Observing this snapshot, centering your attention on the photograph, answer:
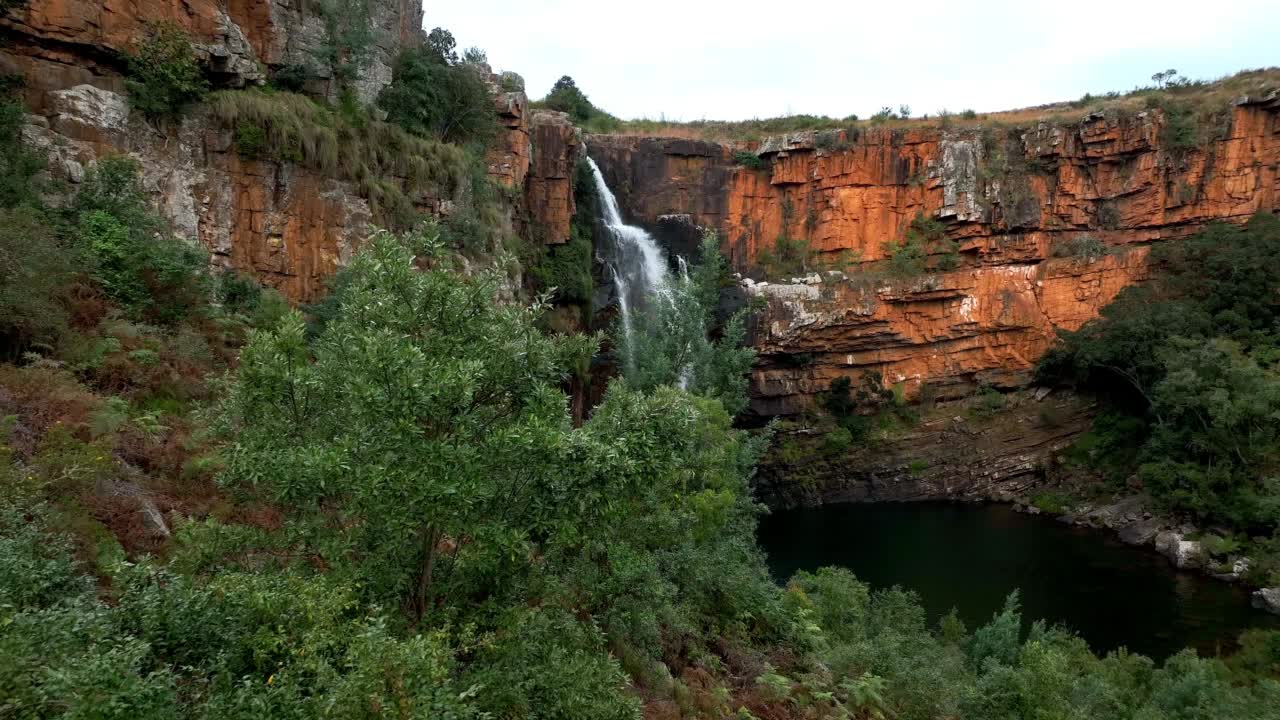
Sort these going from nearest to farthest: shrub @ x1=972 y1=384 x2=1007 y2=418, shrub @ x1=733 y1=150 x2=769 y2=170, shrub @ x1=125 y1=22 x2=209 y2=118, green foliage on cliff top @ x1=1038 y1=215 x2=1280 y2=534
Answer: shrub @ x1=125 y1=22 x2=209 y2=118, green foliage on cliff top @ x1=1038 y1=215 x2=1280 y2=534, shrub @ x1=972 y1=384 x2=1007 y2=418, shrub @ x1=733 y1=150 x2=769 y2=170

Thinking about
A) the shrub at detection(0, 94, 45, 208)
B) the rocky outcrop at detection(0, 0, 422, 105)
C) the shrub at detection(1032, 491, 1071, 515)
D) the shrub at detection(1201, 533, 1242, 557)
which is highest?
the rocky outcrop at detection(0, 0, 422, 105)

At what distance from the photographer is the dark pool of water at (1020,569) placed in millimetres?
18000

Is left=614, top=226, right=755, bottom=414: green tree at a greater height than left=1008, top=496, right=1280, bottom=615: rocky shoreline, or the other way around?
left=614, top=226, right=755, bottom=414: green tree

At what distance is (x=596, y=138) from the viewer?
107 feet

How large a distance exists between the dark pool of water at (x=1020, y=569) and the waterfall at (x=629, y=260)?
10752 mm

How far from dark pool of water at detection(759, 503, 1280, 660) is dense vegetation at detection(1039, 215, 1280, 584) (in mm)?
2553

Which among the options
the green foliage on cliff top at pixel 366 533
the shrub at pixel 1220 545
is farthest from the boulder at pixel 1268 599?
the green foliage on cliff top at pixel 366 533

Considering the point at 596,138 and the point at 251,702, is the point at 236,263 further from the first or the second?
the point at 596,138

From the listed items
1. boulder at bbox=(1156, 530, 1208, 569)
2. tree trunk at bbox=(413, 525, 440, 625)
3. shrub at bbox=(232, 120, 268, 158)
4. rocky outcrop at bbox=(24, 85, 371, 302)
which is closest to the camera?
tree trunk at bbox=(413, 525, 440, 625)

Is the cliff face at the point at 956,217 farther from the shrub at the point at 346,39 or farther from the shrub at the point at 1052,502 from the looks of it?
the shrub at the point at 346,39

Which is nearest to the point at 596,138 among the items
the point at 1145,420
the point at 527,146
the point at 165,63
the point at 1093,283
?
the point at 527,146

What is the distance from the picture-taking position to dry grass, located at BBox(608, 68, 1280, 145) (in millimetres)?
30000

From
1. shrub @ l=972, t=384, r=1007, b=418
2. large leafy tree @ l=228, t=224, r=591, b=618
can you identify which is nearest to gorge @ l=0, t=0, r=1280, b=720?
large leafy tree @ l=228, t=224, r=591, b=618

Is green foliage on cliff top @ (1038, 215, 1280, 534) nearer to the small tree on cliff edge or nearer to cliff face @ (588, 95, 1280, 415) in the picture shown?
cliff face @ (588, 95, 1280, 415)
